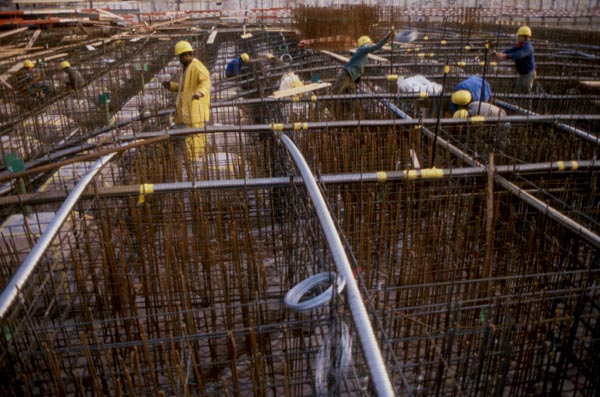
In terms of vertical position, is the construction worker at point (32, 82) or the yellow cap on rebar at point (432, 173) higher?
the construction worker at point (32, 82)

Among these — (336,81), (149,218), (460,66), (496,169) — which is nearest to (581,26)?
(460,66)

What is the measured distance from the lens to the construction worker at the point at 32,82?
9.49 metres

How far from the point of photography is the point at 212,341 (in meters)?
3.24

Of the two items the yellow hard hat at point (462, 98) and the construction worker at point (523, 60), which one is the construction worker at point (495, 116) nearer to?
the yellow hard hat at point (462, 98)

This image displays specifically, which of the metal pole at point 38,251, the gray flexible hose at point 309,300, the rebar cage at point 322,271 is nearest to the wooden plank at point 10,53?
the rebar cage at point 322,271

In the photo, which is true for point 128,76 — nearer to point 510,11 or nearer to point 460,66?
point 460,66

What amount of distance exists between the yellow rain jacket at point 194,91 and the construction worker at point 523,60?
5.58 metres

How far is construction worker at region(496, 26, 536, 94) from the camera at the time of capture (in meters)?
8.82

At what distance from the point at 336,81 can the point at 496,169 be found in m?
5.53

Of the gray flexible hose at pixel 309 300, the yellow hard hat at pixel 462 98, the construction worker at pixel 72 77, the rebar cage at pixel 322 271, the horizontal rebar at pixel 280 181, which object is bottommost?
the rebar cage at pixel 322 271

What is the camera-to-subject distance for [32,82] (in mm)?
9477

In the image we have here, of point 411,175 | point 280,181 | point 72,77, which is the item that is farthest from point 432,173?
point 72,77

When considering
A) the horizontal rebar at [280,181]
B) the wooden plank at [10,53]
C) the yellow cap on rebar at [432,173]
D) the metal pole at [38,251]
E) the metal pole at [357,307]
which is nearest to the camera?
the metal pole at [357,307]

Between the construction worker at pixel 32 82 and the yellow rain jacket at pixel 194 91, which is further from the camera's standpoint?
the construction worker at pixel 32 82
